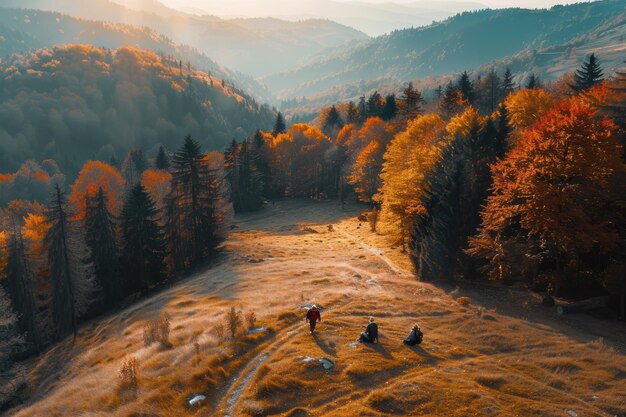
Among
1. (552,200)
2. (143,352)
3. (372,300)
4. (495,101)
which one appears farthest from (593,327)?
(495,101)

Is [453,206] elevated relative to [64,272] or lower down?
elevated

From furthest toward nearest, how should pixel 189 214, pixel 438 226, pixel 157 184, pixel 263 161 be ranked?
pixel 263 161
pixel 157 184
pixel 189 214
pixel 438 226

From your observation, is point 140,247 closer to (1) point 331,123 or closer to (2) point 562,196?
(2) point 562,196

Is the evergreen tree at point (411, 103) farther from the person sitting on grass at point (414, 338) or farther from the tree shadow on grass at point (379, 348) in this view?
the tree shadow on grass at point (379, 348)

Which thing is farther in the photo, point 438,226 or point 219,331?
point 438,226

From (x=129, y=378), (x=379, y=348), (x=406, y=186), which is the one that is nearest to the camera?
(x=129, y=378)

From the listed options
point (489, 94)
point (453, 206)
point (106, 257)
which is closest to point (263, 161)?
point (489, 94)

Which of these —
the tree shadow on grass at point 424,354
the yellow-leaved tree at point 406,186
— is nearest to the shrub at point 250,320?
the tree shadow on grass at point 424,354
